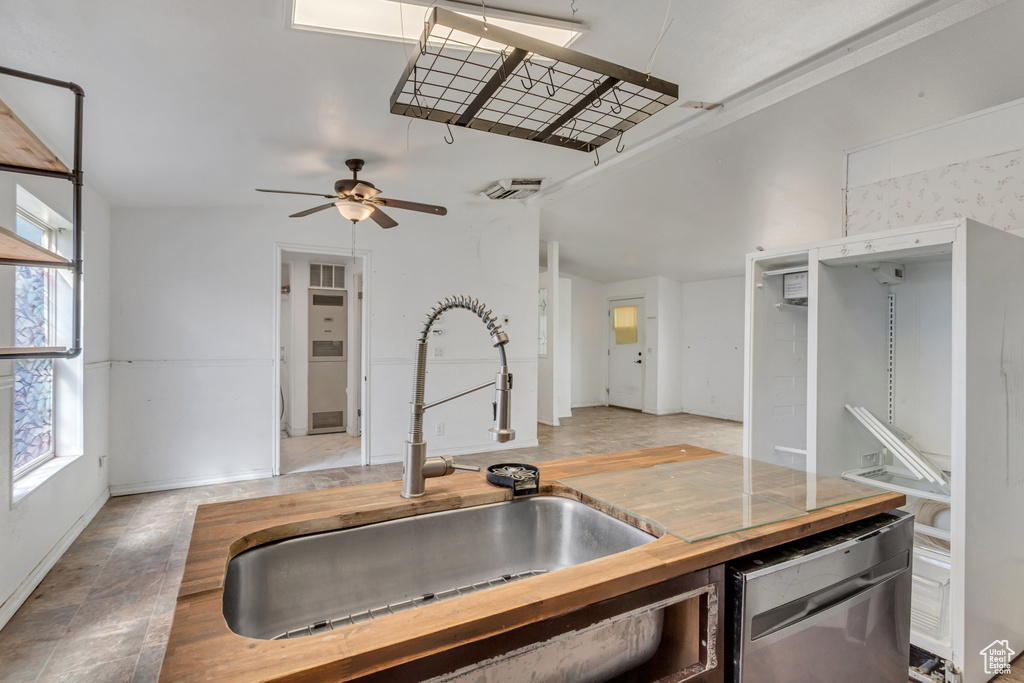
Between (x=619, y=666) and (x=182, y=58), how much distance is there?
255 centimetres

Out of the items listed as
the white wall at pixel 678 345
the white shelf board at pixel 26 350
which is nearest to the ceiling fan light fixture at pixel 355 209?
the white shelf board at pixel 26 350

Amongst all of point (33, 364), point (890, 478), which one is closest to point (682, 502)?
point (890, 478)

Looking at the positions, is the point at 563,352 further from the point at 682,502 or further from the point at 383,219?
the point at 682,502

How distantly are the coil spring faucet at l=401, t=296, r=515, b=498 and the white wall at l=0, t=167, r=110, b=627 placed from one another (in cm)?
208

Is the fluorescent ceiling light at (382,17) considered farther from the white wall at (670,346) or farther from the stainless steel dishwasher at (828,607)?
the white wall at (670,346)

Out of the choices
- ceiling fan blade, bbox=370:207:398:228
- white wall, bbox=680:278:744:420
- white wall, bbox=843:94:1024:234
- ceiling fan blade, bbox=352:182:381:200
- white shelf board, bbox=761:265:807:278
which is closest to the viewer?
white wall, bbox=843:94:1024:234

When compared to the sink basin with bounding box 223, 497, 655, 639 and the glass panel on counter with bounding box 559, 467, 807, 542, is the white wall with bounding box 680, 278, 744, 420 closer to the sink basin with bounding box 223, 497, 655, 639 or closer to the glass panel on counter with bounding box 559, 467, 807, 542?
the glass panel on counter with bounding box 559, 467, 807, 542

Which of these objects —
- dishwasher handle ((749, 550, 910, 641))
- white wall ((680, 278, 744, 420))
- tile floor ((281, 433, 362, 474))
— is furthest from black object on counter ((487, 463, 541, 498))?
white wall ((680, 278, 744, 420))

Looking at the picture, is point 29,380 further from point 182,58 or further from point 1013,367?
point 1013,367

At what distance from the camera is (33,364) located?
279 centimetres

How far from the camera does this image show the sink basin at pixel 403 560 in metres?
1.07

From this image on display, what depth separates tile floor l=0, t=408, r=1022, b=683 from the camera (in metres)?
1.95

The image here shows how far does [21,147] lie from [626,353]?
8412mm

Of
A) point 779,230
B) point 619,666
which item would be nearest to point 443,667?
point 619,666
